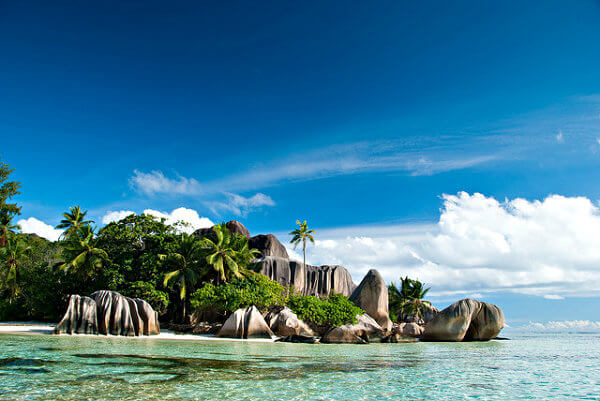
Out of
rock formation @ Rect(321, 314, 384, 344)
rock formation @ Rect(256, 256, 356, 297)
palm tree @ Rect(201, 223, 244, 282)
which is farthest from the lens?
rock formation @ Rect(256, 256, 356, 297)

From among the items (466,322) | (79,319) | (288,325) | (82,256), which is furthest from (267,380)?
(82,256)

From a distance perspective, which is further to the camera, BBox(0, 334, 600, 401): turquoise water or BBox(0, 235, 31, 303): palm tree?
BBox(0, 235, 31, 303): palm tree

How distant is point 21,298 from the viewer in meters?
32.1

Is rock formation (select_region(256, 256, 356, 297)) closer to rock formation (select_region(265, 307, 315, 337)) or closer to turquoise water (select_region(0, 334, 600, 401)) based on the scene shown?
rock formation (select_region(265, 307, 315, 337))

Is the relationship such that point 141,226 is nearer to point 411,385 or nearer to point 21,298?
point 21,298

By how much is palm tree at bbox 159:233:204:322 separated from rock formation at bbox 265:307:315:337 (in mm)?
7211

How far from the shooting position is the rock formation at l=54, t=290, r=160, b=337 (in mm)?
20609

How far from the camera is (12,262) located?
103ft

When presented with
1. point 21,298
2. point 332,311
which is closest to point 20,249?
point 21,298

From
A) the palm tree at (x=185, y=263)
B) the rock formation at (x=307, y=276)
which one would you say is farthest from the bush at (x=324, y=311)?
the rock formation at (x=307, y=276)

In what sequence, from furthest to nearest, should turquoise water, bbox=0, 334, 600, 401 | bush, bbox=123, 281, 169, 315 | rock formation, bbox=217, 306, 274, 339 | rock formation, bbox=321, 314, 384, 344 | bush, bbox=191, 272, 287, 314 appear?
bush, bbox=123, 281, 169, 315 → bush, bbox=191, 272, 287, 314 → rock formation, bbox=217, 306, 274, 339 → rock formation, bbox=321, 314, 384, 344 → turquoise water, bbox=0, 334, 600, 401

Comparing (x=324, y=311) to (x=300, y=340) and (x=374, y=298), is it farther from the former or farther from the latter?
(x=374, y=298)

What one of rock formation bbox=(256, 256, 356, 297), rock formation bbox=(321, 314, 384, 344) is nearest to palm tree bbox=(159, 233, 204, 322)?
rock formation bbox=(256, 256, 356, 297)

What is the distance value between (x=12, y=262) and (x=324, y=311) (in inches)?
966
